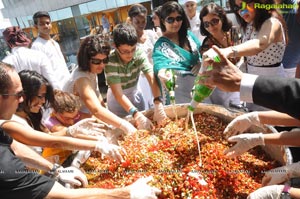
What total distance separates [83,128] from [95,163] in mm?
389

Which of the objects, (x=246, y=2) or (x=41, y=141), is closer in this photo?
(x=41, y=141)

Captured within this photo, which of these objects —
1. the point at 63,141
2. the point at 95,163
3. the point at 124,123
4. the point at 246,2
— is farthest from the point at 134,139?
the point at 246,2

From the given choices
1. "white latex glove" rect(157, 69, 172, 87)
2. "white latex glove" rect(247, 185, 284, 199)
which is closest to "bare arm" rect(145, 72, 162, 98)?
"white latex glove" rect(157, 69, 172, 87)

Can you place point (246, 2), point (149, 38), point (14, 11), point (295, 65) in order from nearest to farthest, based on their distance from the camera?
point (246, 2)
point (295, 65)
point (149, 38)
point (14, 11)

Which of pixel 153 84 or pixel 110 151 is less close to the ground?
pixel 153 84

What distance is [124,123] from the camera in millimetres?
2518

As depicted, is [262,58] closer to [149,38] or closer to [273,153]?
[273,153]

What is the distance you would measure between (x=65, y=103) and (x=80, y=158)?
2.29 ft

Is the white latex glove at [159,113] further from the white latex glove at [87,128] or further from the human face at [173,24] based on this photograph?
the human face at [173,24]

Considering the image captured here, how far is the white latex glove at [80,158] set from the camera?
209 cm

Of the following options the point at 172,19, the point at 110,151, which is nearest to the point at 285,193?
the point at 110,151

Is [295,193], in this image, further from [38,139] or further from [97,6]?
[97,6]

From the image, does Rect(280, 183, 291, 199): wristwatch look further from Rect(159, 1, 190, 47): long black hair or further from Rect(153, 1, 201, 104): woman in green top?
Rect(159, 1, 190, 47): long black hair

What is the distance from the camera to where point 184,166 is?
6.59ft
